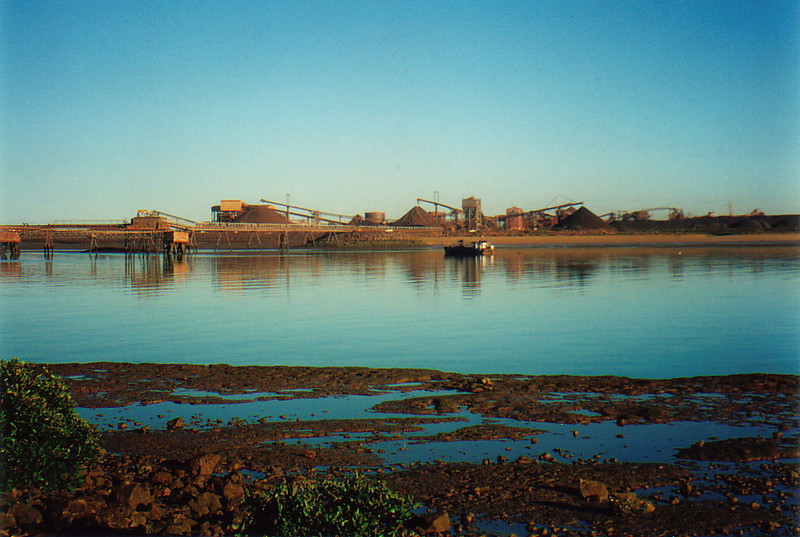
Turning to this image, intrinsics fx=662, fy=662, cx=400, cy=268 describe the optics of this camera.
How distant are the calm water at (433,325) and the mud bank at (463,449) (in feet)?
9.93

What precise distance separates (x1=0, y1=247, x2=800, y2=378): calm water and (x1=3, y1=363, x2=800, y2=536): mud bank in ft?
9.93

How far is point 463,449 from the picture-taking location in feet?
32.0

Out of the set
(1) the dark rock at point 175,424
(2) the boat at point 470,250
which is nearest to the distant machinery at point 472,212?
Result: (2) the boat at point 470,250

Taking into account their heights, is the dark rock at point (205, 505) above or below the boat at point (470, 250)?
below

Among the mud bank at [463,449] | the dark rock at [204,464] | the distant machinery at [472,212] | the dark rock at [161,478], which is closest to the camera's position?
the mud bank at [463,449]

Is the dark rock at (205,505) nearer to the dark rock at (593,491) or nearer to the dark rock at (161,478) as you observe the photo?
the dark rock at (161,478)

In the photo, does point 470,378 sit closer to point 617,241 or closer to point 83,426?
point 83,426

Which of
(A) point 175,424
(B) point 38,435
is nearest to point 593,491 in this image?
(B) point 38,435

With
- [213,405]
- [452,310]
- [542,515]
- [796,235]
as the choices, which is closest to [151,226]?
[452,310]

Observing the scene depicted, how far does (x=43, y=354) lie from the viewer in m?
19.5

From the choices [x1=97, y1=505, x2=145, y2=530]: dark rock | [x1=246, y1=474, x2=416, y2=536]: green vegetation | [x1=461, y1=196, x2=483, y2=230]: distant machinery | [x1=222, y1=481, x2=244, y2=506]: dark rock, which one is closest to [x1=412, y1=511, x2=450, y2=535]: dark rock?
[x1=246, y1=474, x2=416, y2=536]: green vegetation

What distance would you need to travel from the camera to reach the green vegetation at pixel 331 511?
20.0ft

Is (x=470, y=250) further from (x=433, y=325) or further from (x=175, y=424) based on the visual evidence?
(x=175, y=424)

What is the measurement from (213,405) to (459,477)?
6.19 metres
